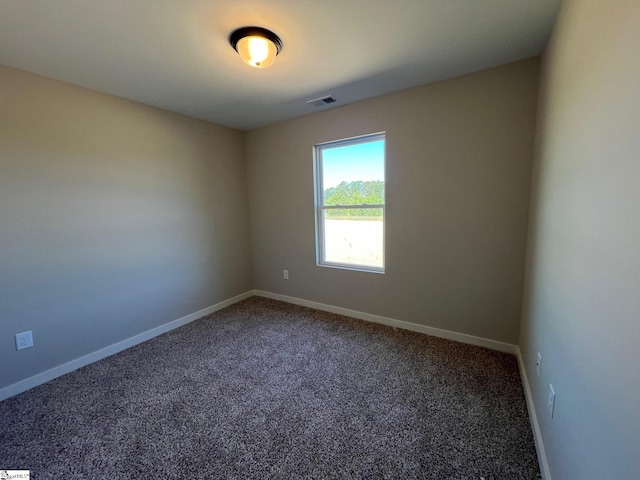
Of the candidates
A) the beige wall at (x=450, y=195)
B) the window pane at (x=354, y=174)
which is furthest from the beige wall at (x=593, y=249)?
the window pane at (x=354, y=174)

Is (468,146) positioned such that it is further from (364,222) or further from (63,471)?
(63,471)

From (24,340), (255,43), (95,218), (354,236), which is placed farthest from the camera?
(354,236)

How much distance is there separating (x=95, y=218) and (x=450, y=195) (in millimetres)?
3229

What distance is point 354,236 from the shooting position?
125 inches

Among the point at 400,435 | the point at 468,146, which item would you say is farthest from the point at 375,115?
the point at 400,435

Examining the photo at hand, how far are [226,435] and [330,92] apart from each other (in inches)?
112

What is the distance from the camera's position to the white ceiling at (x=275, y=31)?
4.71ft

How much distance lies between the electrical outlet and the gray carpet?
1.13 feet

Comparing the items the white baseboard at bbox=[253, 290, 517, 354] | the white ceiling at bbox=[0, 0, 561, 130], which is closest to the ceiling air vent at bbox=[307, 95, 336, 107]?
the white ceiling at bbox=[0, 0, 561, 130]

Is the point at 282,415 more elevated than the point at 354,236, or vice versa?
the point at 354,236

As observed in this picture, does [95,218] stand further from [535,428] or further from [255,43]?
[535,428]

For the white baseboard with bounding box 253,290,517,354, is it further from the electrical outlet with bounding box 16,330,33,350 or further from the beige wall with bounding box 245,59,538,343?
the electrical outlet with bounding box 16,330,33,350

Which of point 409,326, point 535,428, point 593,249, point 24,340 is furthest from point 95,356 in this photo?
point 593,249

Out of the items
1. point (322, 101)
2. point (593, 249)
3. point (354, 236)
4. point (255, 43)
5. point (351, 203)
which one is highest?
point (322, 101)
